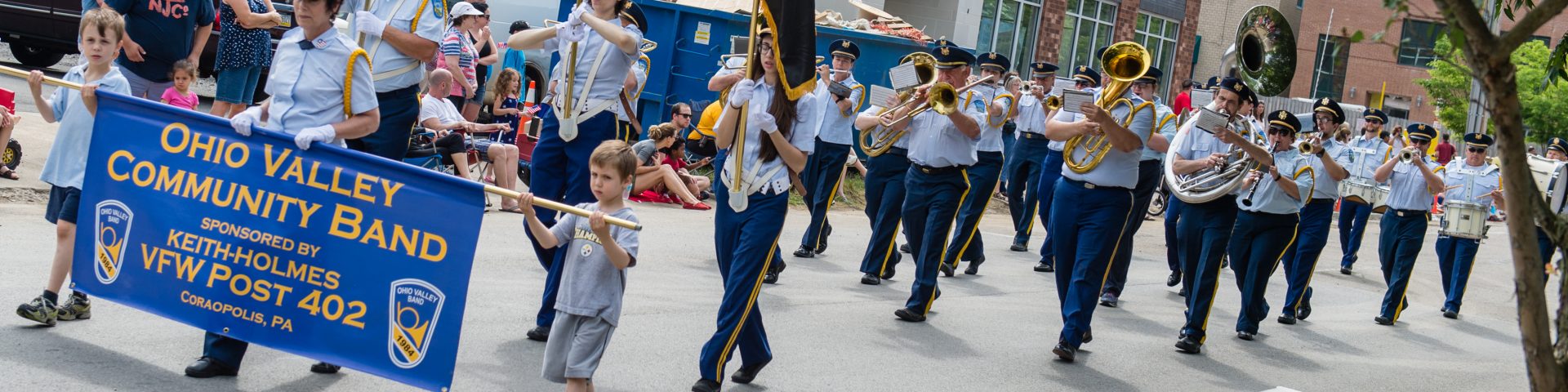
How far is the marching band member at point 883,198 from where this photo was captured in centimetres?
946

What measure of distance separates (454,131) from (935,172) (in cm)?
461

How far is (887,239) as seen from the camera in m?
9.68

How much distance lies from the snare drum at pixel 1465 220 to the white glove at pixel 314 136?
971 centimetres

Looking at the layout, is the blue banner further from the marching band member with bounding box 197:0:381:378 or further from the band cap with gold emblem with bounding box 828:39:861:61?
the band cap with gold emblem with bounding box 828:39:861:61

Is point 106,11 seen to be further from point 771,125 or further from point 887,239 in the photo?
Answer: point 887,239

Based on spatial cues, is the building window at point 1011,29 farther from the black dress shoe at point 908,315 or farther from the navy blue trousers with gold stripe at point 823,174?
the black dress shoe at point 908,315

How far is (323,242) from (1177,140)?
5.87 m

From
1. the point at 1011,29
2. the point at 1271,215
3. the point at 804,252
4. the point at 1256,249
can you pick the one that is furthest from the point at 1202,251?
the point at 1011,29

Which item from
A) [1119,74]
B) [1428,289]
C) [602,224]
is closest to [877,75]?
Answer: [1428,289]

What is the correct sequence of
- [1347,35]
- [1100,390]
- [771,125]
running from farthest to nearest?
[1100,390], [771,125], [1347,35]

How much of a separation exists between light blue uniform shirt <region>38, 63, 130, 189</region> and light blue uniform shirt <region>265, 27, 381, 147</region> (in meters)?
0.93

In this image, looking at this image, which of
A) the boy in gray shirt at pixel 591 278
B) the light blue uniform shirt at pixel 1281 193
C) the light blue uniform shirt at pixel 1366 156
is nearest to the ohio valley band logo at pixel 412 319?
the boy in gray shirt at pixel 591 278

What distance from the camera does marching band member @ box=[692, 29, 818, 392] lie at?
5992 mm

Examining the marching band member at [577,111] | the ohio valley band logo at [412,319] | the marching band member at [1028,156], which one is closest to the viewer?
the ohio valley band logo at [412,319]
